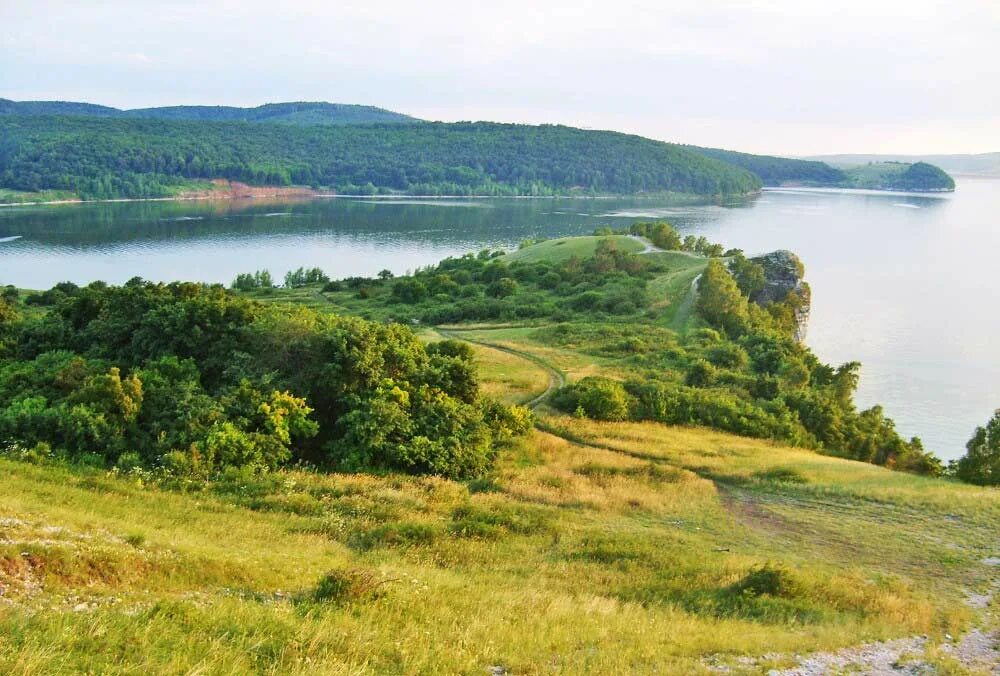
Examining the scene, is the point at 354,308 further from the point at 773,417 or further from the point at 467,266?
the point at 773,417

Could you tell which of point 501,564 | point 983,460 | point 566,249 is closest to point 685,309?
point 566,249

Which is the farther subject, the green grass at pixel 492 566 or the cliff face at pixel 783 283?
the cliff face at pixel 783 283

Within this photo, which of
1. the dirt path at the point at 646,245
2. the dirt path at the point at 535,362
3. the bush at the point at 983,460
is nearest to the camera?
the bush at the point at 983,460

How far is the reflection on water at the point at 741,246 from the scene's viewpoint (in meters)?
57.3

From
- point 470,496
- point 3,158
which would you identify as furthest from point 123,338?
point 3,158

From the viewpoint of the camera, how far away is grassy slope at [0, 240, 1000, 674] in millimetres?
9273

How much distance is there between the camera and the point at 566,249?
8594 cm

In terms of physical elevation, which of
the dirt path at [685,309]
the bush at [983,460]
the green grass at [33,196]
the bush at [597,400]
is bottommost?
the bush at [983,460]

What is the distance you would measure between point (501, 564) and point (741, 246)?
112 metres

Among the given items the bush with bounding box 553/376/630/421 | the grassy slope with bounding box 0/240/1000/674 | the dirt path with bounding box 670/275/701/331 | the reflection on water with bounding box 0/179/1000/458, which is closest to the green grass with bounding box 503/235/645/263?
the dirt path with bounding box 670/275/701/331

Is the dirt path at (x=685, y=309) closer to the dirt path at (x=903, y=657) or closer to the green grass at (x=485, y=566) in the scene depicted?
the green grass at (x=485, y=566)

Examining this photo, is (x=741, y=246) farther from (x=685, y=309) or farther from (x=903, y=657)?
(x=903, y=657)

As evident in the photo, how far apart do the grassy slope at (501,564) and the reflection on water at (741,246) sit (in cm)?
2529

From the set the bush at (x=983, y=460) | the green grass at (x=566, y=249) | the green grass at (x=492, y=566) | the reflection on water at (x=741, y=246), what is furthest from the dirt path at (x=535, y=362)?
the green grass at (x=566, y=249)
